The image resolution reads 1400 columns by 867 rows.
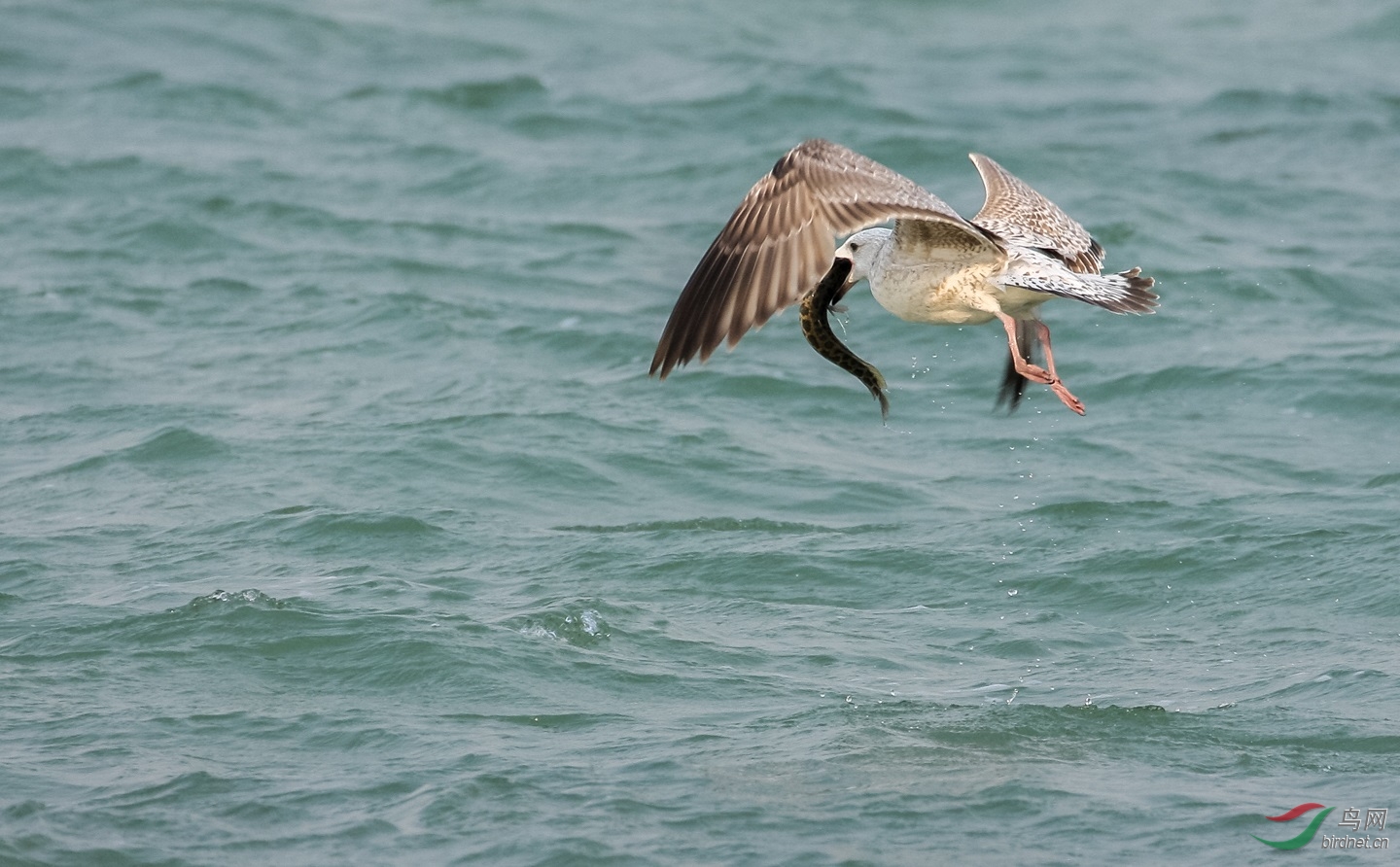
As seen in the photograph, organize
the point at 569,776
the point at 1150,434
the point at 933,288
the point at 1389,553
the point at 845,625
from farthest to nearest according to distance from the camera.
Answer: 1. the point at 1150,434
2. the point at 1389,553
3. the point at 845,625
4. the point at 933,288
5. the point at 569,776

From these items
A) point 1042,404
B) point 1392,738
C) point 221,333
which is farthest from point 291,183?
point 1392,738

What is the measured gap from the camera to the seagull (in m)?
6.04

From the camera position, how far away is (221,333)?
11.2 metres

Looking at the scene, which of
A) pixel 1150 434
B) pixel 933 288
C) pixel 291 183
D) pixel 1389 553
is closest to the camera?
pixel 933 288

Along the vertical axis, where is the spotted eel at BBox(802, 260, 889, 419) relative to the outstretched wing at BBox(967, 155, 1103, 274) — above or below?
below

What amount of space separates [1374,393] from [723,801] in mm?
6049

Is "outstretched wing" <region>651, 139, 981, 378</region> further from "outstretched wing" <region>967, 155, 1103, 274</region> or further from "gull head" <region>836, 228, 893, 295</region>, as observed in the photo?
"outstretched wing" <region>967, 155, 1103, 274</region>

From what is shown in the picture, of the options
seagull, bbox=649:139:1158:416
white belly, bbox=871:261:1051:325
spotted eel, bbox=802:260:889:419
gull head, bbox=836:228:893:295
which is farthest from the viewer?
gull head, bbox=836:228:893:295

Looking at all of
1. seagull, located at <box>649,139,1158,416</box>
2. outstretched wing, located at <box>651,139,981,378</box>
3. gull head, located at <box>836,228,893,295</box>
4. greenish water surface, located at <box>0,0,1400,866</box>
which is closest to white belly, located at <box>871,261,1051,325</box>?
seagull, located at <box>649,139,1158,416</box>

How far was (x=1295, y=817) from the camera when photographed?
566 cm

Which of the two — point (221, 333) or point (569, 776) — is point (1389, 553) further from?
point (221, 333)

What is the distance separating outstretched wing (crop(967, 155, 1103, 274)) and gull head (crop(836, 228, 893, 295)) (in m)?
0.43

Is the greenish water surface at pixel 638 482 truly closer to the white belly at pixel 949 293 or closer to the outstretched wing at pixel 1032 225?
the white belly at pixel 949 293

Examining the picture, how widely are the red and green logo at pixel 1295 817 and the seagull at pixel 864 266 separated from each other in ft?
4.96
